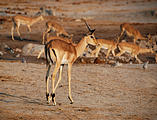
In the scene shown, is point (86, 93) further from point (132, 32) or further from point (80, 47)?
point (132, 32)

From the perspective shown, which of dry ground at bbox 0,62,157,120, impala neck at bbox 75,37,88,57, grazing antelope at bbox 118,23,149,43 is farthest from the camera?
grazing antelope at bbox 118,23,149,43

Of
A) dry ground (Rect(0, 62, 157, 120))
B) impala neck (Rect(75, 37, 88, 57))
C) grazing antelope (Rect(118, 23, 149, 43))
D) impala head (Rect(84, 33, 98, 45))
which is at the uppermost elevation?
impala head (Rect(84, 33, 98, 45))

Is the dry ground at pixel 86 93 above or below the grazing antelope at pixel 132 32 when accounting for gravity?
above

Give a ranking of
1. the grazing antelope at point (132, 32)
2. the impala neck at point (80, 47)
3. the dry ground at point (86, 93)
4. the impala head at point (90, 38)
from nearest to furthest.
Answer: the dry ground at point (86, 93) < the impala neck at point (80, 47) < the impala head at point (90, 38) < the grazing antelope at point (132, 32)

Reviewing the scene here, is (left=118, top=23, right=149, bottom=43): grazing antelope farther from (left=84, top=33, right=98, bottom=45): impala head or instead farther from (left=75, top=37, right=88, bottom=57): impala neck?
(left=75, top=37, right=88, bottom=57): impala neck

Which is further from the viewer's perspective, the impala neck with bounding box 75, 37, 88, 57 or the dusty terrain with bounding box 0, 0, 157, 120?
the impala neck with bounding box 75, 37, 88, 57

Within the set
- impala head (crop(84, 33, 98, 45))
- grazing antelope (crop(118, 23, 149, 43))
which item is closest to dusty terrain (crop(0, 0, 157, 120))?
impala head (crop(84, 33, 98, 45))

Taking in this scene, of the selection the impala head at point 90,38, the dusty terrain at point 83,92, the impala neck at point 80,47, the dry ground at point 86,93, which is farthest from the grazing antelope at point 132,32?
the impala neck at point 80,47

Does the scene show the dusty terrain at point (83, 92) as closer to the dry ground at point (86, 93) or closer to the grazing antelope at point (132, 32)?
the dry ground at point (86, 93)

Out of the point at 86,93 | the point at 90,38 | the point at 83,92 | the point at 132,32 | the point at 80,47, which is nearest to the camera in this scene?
the point at 80,47

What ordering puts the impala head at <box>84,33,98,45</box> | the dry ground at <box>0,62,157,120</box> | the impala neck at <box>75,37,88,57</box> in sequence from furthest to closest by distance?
the impala head at <box>84,33,98,45</box>, the impala neck at <box>75,37,88,57</box>, the dry ground at <box>0,62,157,120</box>

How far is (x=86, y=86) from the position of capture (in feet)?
36.5

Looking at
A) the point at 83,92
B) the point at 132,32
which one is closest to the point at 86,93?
the point at 83,92

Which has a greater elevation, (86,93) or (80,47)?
(80,47)
